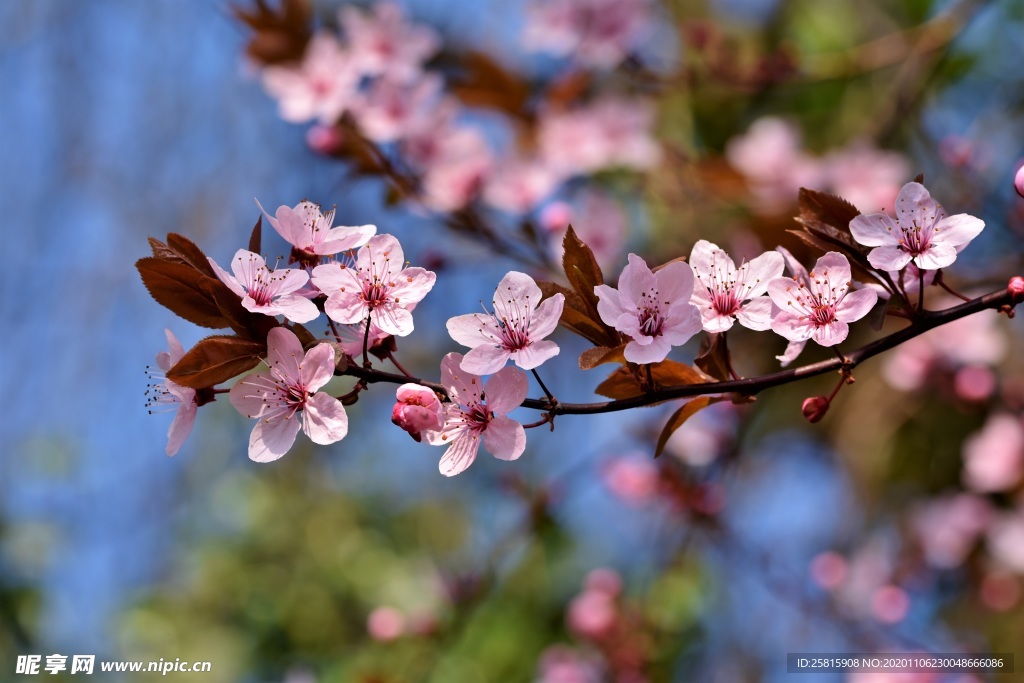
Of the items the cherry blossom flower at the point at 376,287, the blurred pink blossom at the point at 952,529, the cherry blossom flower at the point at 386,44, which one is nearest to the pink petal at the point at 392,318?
the cherry blossom flower at the point at 376,287

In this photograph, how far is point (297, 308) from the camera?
2.43 ft

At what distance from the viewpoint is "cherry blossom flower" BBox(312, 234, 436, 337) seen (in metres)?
0.77

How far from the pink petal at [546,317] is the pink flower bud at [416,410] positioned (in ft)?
0.35

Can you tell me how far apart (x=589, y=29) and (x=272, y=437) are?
1.57 metres

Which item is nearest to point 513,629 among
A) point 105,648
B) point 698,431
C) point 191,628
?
point 698,431

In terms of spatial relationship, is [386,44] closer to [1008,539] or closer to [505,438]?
[505,438]

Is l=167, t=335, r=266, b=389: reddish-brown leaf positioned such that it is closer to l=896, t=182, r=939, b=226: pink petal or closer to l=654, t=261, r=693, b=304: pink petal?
l=654, t=261, r=693, b=304: pink petal

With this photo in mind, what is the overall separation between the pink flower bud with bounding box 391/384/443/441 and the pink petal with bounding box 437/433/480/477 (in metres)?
0.04

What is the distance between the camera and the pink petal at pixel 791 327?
740mm

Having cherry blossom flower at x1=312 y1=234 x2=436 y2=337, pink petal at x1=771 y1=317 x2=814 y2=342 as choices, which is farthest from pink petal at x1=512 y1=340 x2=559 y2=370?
pink petal at x1=771 y1=317 x2=814 y2=342

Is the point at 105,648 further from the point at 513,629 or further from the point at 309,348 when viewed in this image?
the point at 309,348

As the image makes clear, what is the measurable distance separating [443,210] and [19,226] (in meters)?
1.36

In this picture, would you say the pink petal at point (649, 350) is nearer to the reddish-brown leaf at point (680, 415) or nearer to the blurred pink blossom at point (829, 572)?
the reddish-brown leaf at point (680, 415)

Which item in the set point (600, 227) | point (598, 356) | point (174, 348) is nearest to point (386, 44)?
point (600, 227)
